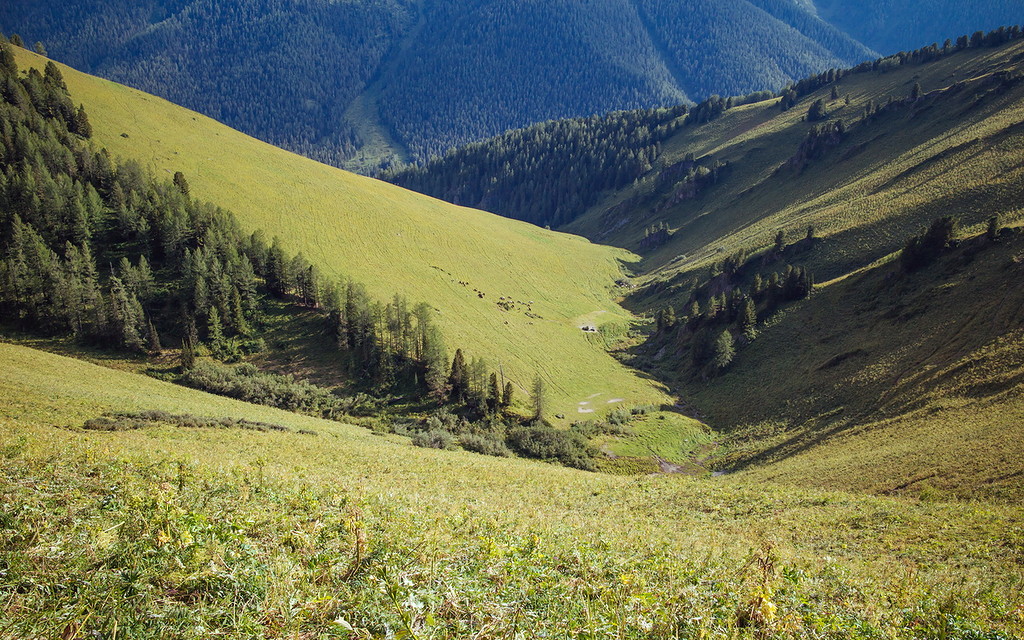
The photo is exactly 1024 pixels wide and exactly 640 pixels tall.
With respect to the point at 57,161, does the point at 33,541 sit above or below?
below

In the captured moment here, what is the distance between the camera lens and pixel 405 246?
294 feet

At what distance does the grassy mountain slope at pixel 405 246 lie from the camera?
232 ft

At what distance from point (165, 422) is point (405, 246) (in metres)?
65.6

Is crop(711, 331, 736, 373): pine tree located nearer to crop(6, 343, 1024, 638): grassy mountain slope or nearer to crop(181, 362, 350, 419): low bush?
crop(181, 362, 350, 419): low bush

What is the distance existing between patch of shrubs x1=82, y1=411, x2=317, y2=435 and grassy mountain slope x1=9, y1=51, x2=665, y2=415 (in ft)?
114

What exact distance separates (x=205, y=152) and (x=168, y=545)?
4414 inches

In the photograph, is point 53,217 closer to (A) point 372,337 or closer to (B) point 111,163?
(B) point 111,163

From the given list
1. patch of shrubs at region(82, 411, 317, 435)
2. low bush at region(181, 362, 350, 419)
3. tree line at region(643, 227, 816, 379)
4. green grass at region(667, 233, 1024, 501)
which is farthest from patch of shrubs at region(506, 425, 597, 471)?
tree line at region(643, 227, 816, 379)

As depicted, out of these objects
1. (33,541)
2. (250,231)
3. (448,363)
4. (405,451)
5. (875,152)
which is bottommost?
(33,541)

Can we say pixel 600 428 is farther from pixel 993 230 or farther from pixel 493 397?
pixel 993 230

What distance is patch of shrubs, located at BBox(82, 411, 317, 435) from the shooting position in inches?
961

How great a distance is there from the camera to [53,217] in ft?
195

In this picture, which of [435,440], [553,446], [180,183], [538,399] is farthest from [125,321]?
[553,446]

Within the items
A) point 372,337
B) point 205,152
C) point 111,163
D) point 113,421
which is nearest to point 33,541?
point 113,421
